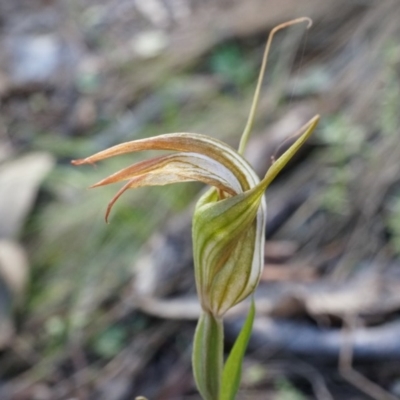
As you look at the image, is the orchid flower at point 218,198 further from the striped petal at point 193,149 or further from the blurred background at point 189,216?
the blurred background at point 189,216

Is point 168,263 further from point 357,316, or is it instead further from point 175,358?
point 357,316

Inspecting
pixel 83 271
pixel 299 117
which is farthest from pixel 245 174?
pixel 299 117

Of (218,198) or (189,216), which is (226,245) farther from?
(189,216)

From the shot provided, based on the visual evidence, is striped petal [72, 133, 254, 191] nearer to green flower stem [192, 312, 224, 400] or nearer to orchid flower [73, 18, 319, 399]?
orchid flower [73, 18, 319, 399]

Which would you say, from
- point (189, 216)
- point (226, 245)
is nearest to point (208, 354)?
point (226, 245)

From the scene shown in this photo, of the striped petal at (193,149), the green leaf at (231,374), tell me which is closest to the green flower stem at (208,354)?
the green leaf at (231,374)
